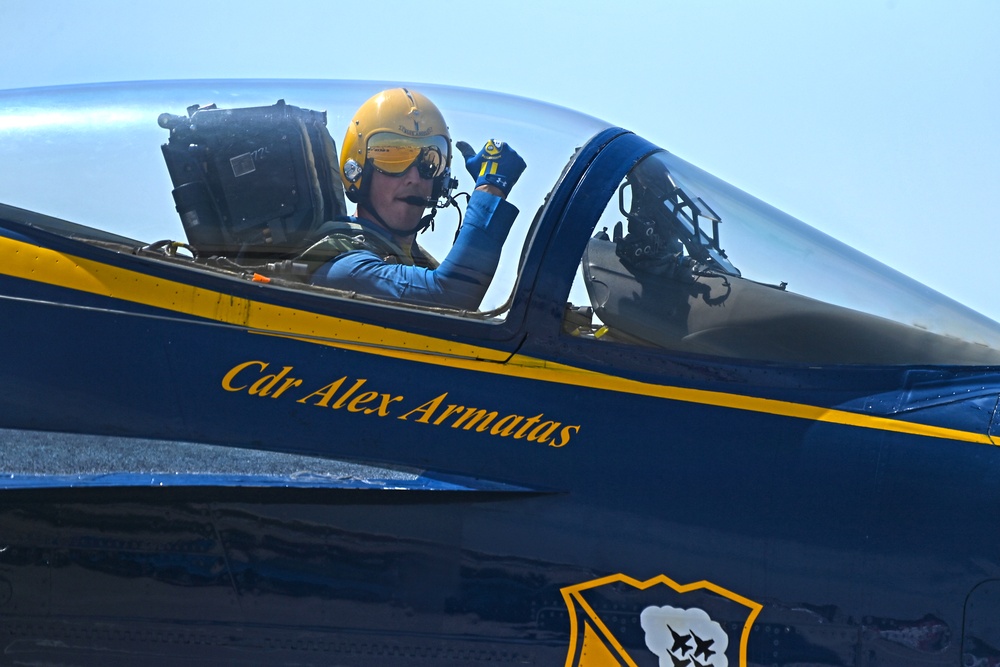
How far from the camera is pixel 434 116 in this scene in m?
3.35

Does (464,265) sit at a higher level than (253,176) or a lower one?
lower

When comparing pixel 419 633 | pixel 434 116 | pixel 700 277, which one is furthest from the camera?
pixel 434 116

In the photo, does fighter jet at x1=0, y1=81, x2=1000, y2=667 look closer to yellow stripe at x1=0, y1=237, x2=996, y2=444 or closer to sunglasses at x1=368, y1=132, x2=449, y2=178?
yellow stripe at x1=0, y1=237, x2=996, y2=444

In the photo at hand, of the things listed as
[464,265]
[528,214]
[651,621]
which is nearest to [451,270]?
[464,265]

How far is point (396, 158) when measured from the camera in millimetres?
3414

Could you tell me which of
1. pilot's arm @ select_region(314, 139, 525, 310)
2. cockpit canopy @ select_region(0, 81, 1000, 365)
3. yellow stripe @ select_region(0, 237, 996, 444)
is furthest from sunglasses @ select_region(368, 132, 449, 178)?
yellow stripe @ select_region(0, 237, 996, 444)

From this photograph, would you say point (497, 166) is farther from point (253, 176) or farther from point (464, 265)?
point (253, 176)

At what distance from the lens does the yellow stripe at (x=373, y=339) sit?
8.86 feet

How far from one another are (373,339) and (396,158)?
0.89 meters

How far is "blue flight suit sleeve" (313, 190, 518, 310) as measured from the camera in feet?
9.45

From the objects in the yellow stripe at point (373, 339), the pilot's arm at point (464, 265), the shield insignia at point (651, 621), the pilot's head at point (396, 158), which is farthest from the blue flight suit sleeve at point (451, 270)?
the shield insignia at point (651, 621)

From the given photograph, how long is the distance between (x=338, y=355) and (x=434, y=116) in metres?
1.02

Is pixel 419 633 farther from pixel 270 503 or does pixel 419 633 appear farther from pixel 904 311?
pixel 904 311

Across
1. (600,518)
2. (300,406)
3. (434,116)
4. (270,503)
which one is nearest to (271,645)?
(270,503)
